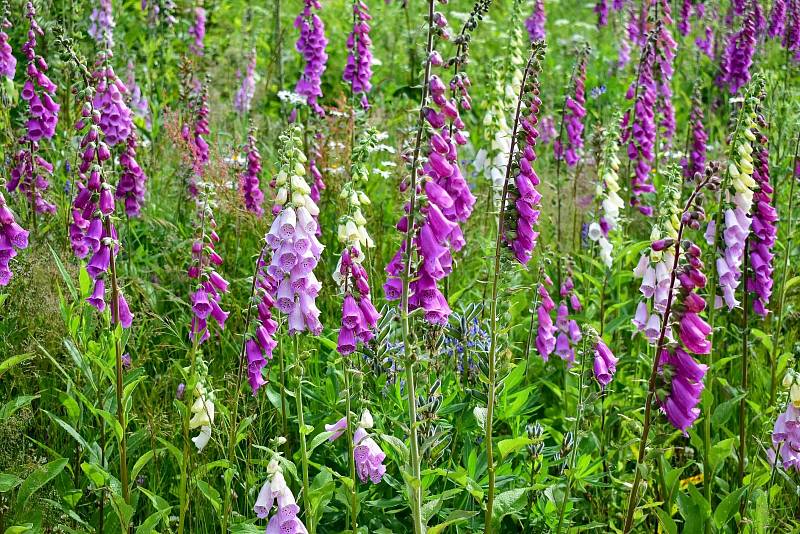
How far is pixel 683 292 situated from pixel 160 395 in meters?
2.42

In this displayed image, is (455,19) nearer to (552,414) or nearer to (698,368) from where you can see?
(552,414)

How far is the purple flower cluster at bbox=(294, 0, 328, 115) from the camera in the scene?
20.2 ft

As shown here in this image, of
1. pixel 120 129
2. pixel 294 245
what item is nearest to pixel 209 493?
pixel 294 245

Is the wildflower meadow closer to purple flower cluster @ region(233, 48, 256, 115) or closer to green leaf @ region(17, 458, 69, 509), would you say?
green leaf @ region(17, 458, 69, 509)

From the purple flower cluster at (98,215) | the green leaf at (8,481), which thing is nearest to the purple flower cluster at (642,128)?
the purple flower cluster at (98,215)

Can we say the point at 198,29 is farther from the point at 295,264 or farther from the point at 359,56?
the point at 295,264

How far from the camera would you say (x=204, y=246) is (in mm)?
3121

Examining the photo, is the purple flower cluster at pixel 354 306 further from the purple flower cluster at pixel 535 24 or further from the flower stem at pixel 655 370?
the purple flower cluster at pixel 535 24

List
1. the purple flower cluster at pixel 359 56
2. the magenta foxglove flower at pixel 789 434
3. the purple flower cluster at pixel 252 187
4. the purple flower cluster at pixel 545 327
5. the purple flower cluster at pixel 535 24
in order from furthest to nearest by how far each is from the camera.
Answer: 1. the purple flower cluster at pixel 535 24
2. the purple flower cluster at pixel 359 56
3. the purple flower cluster at pixel 252 187
4. the purple flower cluster at pixel 545 327
5. the magenta foxglove flower at pixel 789 434

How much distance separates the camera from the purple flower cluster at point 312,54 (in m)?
6.16

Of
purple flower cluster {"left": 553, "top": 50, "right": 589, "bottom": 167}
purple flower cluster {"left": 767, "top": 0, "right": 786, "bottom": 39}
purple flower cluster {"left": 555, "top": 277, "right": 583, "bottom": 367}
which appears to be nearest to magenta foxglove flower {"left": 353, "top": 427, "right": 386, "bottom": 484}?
purple flower cluster {"left": 555, "top": 277, "right": 583, "bottom": 367}

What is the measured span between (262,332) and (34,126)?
242 centimetres

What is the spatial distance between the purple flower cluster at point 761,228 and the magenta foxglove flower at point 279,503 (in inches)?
86.4

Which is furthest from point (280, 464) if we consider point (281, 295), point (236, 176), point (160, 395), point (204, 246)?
point (236, 176)
